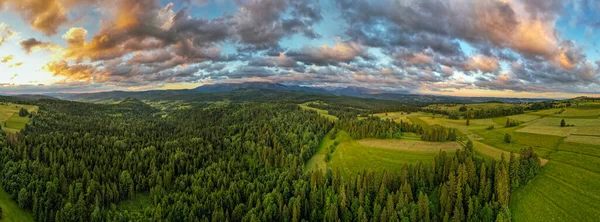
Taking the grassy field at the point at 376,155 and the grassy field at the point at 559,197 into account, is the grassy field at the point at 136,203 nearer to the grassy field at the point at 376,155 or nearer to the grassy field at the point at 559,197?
the grassy field at the point at 376,155

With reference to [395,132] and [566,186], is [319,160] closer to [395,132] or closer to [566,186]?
[395,132]

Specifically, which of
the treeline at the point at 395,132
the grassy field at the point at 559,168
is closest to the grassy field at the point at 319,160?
the treeline at the point at 395,132

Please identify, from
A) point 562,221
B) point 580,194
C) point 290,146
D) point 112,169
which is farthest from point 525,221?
point 112,169

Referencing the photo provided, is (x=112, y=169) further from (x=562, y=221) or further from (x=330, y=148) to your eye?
(x=562, y=221)

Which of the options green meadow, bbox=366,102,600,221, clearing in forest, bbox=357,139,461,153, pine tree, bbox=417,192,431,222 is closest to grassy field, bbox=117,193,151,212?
green meadow, bbox=366,102,600,221

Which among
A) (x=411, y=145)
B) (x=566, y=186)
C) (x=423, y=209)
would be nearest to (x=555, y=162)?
(x=566, y=186)

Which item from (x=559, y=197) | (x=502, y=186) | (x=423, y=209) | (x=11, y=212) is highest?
(x=502, y=186)
